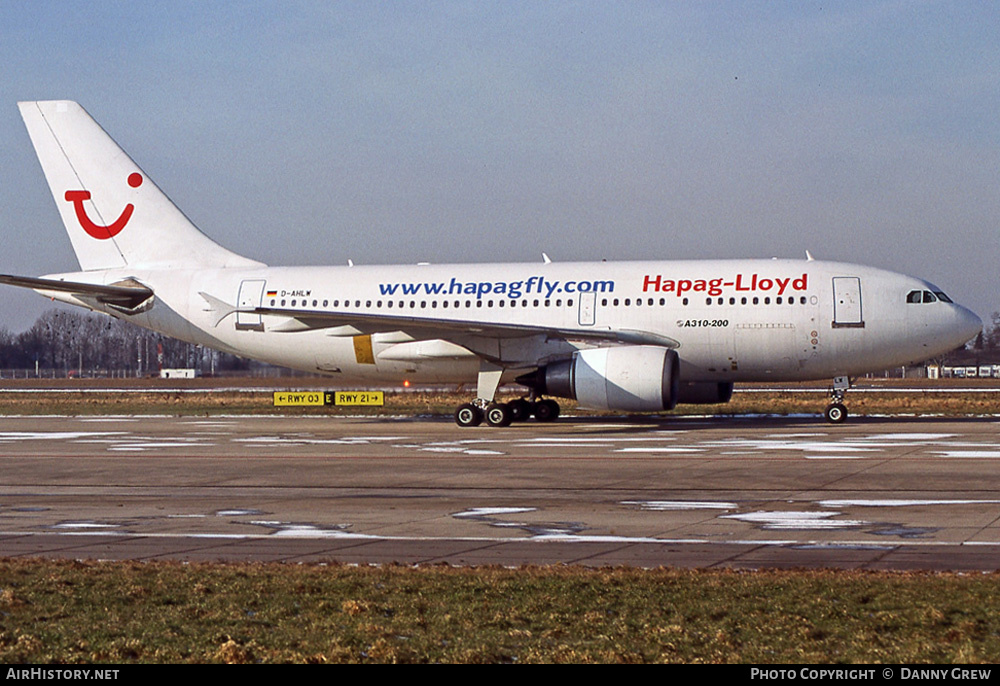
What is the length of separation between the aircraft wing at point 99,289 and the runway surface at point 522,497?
480 centimetres

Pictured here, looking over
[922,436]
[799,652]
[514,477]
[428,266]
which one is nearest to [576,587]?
[799,652]

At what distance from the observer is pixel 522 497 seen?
15188 millimetres

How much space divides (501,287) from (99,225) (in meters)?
12.5

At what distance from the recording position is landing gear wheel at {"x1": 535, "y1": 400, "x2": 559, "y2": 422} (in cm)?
3181

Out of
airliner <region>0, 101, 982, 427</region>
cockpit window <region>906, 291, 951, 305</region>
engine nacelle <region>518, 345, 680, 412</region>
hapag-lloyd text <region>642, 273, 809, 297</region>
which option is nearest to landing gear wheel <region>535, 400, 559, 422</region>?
airliner <region>0, 101, 982, 427</region>

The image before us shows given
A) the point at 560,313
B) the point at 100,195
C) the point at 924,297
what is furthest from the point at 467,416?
the point at 100,195

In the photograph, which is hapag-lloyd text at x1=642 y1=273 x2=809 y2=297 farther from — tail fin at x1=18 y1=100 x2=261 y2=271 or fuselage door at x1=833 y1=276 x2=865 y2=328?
tail fin at x1=18 y1=100 x2=261 y2=271

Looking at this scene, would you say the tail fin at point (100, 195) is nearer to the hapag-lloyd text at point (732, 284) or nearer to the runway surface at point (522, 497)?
the runway surface at point (522, 497)

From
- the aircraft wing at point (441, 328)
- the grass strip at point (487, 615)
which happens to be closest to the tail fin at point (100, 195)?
the aircraft wing at point (441, 328)

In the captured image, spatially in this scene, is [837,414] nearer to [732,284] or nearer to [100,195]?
[732,284]

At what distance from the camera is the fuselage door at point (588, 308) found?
29922mm

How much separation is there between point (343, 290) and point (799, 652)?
26991 millimetres

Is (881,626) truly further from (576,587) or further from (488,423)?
(488,423)

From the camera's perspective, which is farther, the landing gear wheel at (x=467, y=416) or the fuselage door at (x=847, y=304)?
the landing gear wheel at (x=467, y=416)
